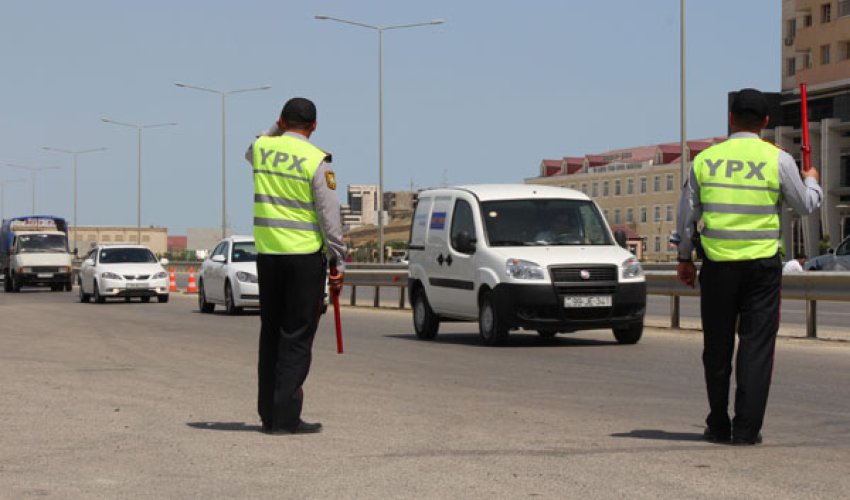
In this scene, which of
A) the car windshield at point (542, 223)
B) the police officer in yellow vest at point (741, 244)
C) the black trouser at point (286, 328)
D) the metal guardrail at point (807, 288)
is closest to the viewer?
the police officer in yellow vest at point (741, 244)

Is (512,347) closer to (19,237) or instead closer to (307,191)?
(307,191)

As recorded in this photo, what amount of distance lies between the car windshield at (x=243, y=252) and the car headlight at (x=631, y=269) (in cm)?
1276

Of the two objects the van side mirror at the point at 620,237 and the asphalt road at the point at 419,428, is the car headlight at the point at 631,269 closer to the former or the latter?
the van side mirror at the point at 620,237

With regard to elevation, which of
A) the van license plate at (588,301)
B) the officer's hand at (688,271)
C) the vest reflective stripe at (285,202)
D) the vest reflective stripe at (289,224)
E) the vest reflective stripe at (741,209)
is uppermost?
the vest reflective stripe at (285,202)

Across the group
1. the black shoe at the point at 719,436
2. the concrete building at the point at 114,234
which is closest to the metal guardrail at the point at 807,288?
the black shoe at the point at 719,436

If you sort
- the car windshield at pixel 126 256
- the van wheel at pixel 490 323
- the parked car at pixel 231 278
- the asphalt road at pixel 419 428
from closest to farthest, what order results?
1. the asphalt road at pixel 419 428
2. the van wheel at pixel 490 323
3. the parked car at pixel 231 278
4. the car windshield at pixel 126 256

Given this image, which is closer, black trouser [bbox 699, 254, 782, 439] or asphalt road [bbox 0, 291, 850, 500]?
asphalt road [bbox 0, 291, 850, 500]

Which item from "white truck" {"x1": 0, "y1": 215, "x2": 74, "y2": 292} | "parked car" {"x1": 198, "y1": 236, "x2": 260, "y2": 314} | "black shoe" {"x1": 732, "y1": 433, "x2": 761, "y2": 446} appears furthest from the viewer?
"white truck" {"x1": 0, "y1": 215, "x2": 74, "y2": 292}

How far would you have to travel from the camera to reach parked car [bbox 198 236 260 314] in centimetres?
2825

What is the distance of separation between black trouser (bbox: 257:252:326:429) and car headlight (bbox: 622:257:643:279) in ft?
30.8

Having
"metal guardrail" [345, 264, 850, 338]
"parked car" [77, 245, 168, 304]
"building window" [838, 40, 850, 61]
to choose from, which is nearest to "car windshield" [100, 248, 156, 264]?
"parked car" [77, 245, 168, 304]

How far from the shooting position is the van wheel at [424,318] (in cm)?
1970

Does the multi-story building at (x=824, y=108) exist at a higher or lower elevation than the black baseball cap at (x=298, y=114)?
higher

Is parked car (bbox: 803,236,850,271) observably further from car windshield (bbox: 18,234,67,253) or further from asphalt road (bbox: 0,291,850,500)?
car windshield (bbox: 18,234,67,253)
